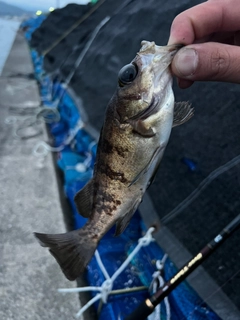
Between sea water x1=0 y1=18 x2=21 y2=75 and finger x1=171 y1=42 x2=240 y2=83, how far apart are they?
278 inches

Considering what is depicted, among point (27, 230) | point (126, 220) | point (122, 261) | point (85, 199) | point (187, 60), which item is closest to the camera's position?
point (187, 60)

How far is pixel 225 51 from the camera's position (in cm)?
126

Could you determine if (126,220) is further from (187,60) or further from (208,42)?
(208,42)

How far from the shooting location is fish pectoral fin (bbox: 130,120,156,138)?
1.35 meters

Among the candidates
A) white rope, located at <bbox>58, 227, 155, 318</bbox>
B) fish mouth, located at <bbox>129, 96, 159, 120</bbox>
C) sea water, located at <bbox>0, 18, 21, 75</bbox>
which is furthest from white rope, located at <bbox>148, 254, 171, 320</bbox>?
sea water, located at <bbox>0, 18, 21, 75</bbox>

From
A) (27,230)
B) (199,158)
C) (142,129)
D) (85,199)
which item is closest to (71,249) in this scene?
(85,199)

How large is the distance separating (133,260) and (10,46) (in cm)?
935

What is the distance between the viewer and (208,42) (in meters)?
1.38

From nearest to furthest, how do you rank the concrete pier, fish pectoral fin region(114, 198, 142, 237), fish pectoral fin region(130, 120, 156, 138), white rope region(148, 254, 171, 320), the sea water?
fish pectoral fin region(130, 120, 156, 138) < fish pectoral fin region(114, 198, 142, 237) < white rope region(148, 254, 171, 320) < the concrete pier < the sea water

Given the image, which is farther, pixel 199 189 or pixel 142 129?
pixel 199 189

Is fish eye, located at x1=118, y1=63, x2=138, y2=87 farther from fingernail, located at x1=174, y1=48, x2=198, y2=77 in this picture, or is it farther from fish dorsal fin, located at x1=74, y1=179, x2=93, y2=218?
fish dorsal fin, located at x1=74, y1=179, x2=93, y2=218

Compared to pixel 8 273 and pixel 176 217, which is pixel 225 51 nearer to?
pixel 176 217

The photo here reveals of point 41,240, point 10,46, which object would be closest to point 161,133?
point 41,240

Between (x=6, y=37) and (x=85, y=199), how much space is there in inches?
443
